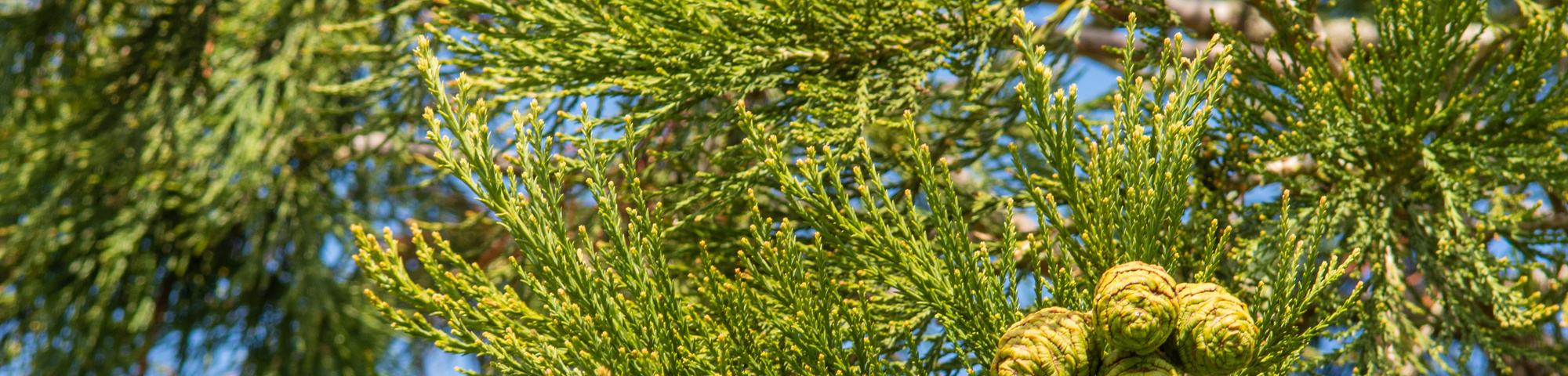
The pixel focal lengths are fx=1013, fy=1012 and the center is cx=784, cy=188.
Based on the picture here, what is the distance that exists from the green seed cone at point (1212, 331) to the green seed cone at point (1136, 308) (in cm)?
2

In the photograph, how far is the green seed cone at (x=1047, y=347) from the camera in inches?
46.2

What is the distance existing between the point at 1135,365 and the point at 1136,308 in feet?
0.33

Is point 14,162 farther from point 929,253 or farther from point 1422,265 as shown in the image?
point 1422,265

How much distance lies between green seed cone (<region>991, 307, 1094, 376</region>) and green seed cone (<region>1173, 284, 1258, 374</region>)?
0.11m

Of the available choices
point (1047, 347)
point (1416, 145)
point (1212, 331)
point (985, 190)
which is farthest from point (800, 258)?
point (985, 190)

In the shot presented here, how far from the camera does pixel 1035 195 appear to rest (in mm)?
1331

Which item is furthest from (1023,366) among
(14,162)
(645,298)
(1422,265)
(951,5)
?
(14,162)

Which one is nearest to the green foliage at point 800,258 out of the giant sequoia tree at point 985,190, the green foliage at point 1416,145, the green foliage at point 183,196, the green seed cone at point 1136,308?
the giant sequoia tree at point 985,190

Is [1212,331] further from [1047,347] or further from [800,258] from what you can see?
[800,258]

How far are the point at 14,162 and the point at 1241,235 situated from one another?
463 centimetres

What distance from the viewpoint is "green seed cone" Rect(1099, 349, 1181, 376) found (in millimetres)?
1192

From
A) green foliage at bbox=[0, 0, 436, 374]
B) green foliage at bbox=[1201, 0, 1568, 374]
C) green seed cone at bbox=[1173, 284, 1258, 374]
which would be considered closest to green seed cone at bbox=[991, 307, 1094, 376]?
→ green seed cone at bbox=[1173, 284, 1258, 374]

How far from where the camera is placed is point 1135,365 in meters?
1.21

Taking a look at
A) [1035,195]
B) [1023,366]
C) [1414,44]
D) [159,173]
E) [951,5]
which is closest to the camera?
[1023,366]
